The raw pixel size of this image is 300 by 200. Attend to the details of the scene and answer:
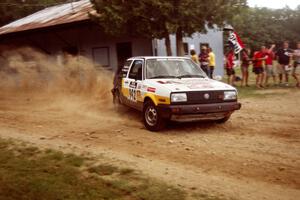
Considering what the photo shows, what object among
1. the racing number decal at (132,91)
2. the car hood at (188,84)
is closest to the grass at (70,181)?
the car hood at (188,84)

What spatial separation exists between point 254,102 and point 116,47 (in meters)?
9.37

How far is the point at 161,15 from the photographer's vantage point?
46.2 ft

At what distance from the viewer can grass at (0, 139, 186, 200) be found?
457 cm

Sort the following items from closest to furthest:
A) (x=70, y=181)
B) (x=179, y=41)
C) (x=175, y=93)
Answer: (x=70, y=181) < (x=175, y=93) < (x=179, y=41)

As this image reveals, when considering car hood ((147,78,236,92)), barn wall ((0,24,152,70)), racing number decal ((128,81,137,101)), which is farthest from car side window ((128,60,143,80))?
barn wall ((0,24,152,70))

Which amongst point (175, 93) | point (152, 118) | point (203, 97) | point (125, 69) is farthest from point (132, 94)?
point (203, 97)

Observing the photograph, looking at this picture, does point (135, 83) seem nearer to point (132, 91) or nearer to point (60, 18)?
point (132, 91)

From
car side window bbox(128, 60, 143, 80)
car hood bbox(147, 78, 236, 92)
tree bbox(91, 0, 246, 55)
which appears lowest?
car hood bbox(147, 78, 236, 92)

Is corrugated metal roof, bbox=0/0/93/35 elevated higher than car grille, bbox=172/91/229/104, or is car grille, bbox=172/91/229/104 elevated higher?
corrugated metal roof, bbox=0/0/93/35

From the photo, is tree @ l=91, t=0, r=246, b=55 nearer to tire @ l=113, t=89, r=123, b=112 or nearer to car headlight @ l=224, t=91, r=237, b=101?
tire @ l=113, t=89, r=123, b=112

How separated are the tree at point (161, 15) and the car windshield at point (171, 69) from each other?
15.7 feet

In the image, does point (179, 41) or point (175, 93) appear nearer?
point (175, 93)

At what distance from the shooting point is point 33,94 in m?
16.2

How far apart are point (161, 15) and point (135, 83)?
567cm
